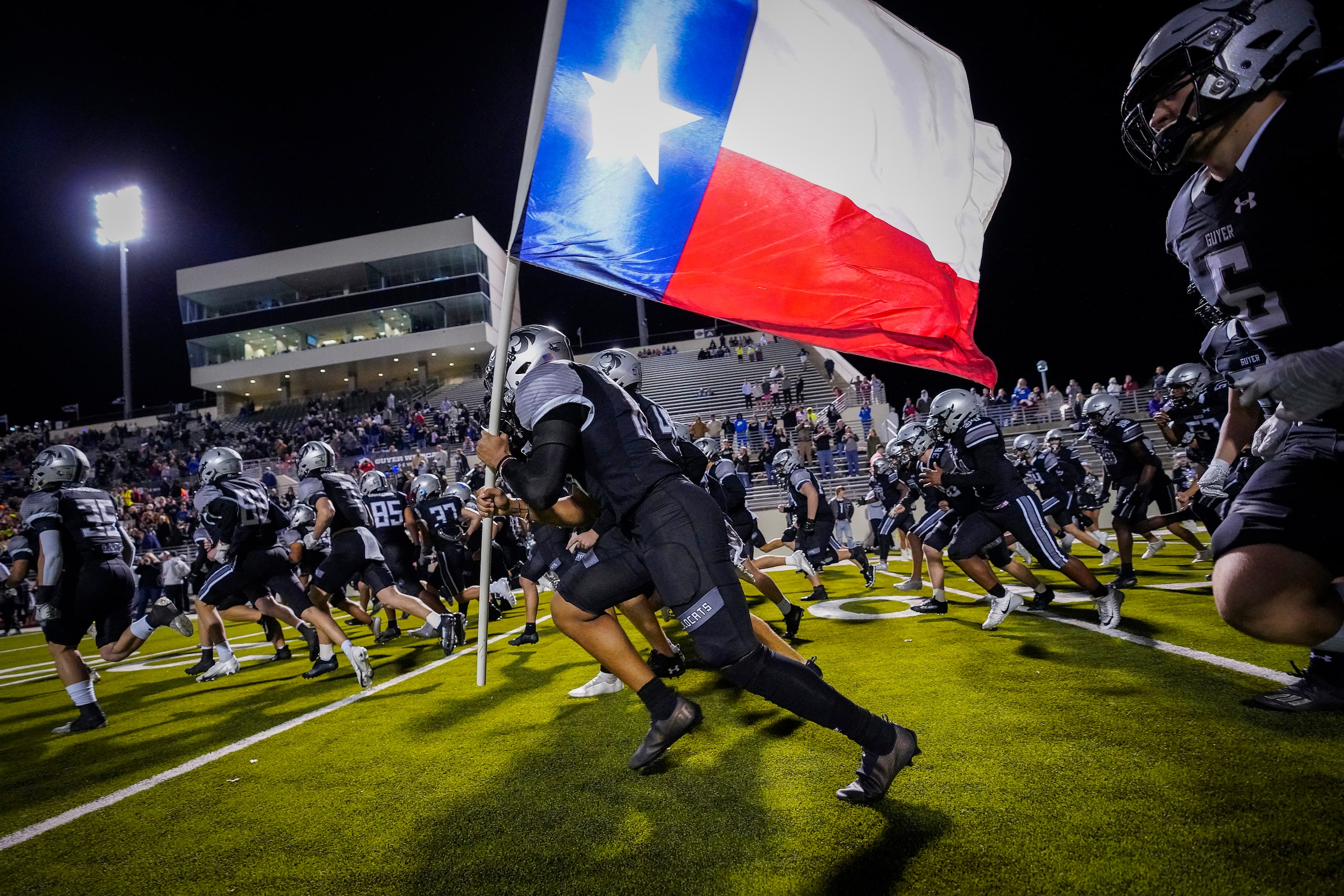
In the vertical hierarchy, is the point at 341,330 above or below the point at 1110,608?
above

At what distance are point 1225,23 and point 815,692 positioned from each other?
2.59 m

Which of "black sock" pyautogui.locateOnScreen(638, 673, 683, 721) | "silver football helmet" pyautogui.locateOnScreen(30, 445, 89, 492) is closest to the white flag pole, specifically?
"black sock" pyautogui.locateOnScreen(638, 673, 683, 721)

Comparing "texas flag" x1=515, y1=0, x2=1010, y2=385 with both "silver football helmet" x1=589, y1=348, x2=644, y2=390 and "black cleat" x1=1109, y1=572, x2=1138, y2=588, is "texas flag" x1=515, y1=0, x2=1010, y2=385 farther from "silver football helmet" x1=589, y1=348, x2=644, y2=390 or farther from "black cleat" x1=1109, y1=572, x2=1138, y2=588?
"black cleat" x1=1109, y1=572, x2=1138, y2=588

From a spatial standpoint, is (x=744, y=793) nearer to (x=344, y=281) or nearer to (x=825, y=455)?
(x=825, y=455)

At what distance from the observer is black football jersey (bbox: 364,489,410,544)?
30.0 feet

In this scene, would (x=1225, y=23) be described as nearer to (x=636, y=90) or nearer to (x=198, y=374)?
(x=636, y=90)

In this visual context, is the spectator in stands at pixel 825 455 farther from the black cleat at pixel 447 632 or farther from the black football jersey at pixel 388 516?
the black cleat at pixel 447 632

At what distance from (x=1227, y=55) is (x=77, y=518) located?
7.66 meters

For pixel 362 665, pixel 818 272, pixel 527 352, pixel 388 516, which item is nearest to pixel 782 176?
pixel 818 272

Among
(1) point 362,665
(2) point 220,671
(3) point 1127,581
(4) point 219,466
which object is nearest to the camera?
(1) point 362,665

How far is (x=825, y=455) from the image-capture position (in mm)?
22438

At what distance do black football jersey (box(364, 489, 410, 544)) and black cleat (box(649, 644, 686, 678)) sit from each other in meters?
5.02

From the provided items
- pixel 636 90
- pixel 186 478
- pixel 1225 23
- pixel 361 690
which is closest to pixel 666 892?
pixel 1225 23

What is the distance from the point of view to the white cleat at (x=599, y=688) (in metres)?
5.03
